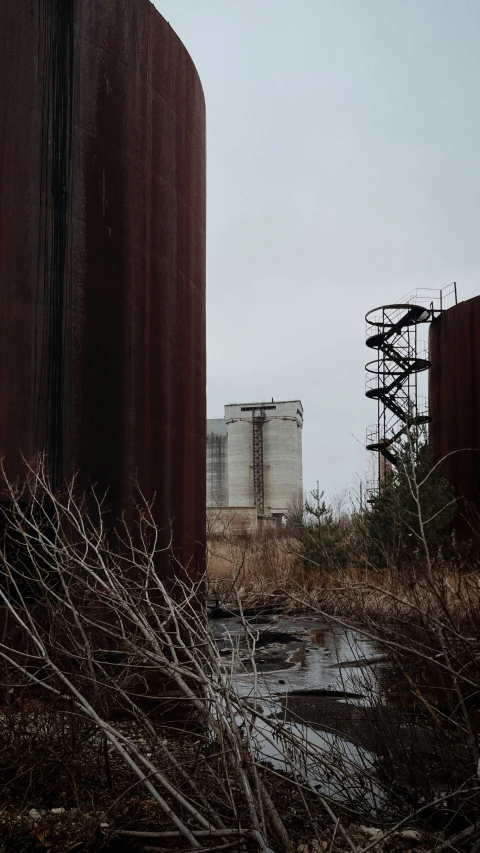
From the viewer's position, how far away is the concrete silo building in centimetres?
5116

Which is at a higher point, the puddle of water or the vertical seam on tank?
the vertical seam on tank

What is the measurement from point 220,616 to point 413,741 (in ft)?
30.1

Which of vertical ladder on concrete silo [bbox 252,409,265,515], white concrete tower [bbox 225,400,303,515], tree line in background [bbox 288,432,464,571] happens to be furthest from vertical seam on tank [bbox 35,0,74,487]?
vertical ladder on concrete silo [bbox 252,409,265,515]

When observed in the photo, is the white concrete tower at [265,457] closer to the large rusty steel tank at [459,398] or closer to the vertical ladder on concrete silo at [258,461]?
the vertical ladder on concrete silo at [258,461]

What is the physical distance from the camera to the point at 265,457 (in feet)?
169

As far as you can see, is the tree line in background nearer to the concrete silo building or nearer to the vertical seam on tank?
the vertical seam on tank

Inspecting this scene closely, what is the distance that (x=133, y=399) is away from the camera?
7559 millimetres

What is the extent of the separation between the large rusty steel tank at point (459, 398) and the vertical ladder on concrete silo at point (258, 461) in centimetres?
3252

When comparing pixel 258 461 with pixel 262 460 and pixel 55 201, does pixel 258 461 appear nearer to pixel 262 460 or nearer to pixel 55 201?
pixel 262 460

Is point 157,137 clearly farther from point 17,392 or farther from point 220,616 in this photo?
point 220,616

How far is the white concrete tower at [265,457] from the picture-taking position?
168ft

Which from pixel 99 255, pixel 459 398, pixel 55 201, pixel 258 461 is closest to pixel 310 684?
pixel 99 255

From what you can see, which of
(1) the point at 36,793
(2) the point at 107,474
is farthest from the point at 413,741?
(2) the point at 107,474

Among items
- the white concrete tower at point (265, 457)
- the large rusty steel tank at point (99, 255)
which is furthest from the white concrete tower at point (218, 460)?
the large rusty steel tank at point (99, 255)
